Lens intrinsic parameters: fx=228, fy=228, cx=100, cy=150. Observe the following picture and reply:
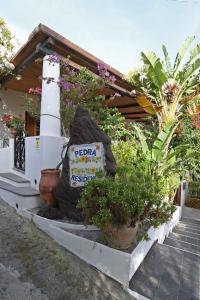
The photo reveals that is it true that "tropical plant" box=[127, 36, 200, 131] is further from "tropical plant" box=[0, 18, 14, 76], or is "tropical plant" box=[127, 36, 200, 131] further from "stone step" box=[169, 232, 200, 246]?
"tropical plant" box=[0, 18, 14, 76]

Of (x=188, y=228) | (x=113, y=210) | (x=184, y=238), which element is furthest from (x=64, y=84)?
(x=188, y=228)

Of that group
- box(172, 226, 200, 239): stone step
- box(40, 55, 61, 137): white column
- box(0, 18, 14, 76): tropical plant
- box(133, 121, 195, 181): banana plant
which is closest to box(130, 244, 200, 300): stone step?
box(133, 121, 195, 181): banana plant

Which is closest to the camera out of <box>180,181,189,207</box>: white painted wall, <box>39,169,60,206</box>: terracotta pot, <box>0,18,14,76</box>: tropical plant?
<box>39,169,60,206</box>: terracotta pot

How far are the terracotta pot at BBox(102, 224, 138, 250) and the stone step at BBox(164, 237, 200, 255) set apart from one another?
1980 millimetres

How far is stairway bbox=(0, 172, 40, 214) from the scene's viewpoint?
4.61 m

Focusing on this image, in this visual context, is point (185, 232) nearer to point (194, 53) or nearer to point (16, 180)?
point (16, 180)

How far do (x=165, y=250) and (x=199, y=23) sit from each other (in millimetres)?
6238

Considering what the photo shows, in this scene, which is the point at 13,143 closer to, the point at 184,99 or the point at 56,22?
the point at 56,22

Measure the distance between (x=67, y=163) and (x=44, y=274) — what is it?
1.88m

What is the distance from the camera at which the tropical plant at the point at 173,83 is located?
21.4ft

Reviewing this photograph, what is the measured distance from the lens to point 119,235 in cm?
320

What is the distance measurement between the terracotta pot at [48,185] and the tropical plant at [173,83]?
3536 millimetres

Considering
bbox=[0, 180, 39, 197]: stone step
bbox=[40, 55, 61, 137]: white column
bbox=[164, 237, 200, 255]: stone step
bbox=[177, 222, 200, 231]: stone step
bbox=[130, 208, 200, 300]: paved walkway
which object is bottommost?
bbox=[177, 222, 200, 231]: stone step

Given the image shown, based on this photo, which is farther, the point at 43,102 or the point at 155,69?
the point at 155,69
